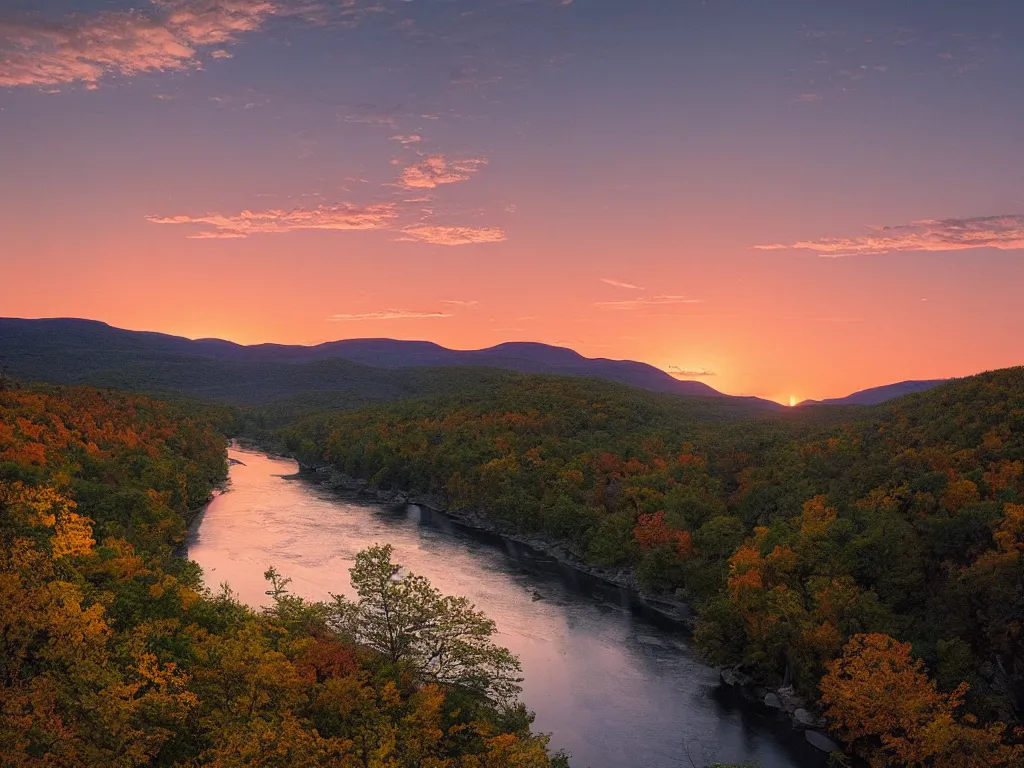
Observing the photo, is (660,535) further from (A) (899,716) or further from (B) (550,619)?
(A) (899,716)

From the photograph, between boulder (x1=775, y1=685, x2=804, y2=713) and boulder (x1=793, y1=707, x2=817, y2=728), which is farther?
boulder (x1=775, y1=685, x2=804, y2=713)

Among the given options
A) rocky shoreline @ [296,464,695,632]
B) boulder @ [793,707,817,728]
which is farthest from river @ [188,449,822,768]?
rocky shoreline @ [296,464,695,632]

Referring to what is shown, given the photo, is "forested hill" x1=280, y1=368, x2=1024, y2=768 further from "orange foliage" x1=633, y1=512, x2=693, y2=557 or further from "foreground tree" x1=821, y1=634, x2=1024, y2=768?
"orange foliage" x1=633, y1=512, x2=693, y2=557

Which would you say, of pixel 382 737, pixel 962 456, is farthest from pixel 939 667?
pixel 382 737

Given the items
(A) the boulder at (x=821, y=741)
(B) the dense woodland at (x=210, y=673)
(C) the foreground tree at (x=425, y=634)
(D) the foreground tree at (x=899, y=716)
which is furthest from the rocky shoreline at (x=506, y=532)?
(C) the foreground tree at (x=425, y=634)

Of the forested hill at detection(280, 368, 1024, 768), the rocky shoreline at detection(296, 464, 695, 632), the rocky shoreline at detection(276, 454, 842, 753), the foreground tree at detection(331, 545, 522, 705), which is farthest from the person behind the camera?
the rocky shoreline at detection(296, 464, 695, 632)

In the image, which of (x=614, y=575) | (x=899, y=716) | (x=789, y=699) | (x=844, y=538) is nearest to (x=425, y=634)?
(x=899, y=716)

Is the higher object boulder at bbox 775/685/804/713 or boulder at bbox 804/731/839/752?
boulder at bbox 775/685/804/713
